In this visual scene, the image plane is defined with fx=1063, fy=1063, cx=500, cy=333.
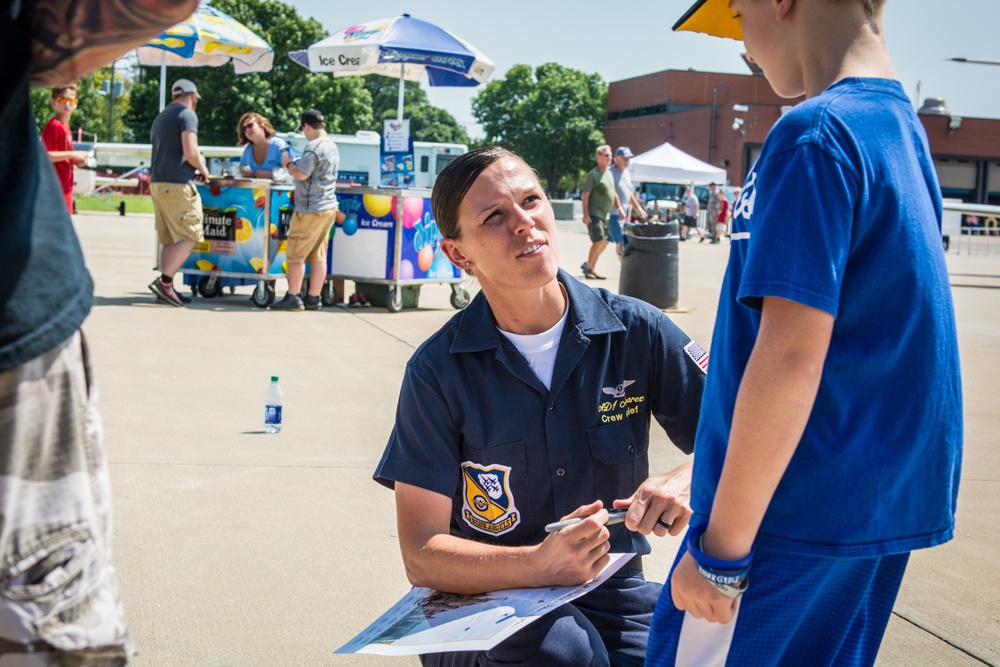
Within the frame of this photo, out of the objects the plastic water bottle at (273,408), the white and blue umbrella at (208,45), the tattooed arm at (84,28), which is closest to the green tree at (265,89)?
the white and blue umbrella at (208,45)

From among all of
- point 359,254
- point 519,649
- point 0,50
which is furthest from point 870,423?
point 359,254

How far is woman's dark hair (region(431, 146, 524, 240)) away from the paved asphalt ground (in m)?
1.29

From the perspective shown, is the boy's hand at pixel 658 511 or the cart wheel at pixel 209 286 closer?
the boy's hand at pixel 658 511

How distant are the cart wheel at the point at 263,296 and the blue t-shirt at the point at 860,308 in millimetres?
9825

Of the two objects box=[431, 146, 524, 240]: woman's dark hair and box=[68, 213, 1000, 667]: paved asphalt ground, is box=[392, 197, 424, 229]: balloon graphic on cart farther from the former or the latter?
box=[431, 146, 524, 240]: woman's dark hair

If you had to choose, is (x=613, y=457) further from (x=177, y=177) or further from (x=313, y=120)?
(x=177, y=177)

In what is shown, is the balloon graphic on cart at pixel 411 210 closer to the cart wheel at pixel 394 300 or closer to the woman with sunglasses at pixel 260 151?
the cart wheel at pixel 394 300

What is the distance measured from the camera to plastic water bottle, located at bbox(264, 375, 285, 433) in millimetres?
5688

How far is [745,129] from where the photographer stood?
213ft

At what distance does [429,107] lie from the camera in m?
123

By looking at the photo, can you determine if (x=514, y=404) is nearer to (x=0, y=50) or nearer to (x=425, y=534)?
(x=425, y=534)

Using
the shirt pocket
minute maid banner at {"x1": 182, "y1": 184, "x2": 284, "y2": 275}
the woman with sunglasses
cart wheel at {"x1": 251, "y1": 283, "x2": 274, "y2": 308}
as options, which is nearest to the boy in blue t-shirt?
the shirt pocket

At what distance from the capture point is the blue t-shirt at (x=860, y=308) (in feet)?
4.95

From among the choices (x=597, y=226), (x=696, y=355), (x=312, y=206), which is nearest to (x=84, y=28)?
(x=696, y=355)
